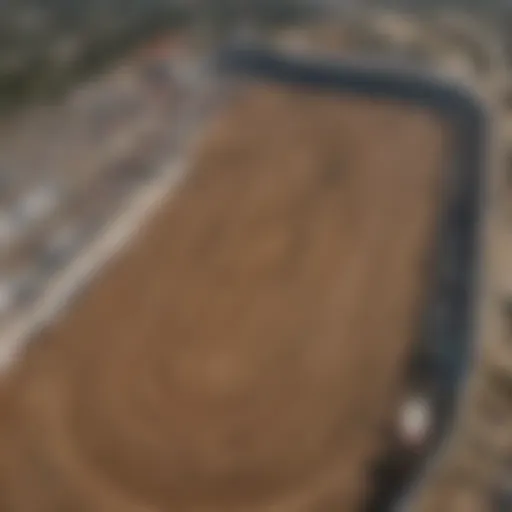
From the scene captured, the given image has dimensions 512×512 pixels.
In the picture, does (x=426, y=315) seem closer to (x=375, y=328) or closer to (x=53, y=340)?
(x=375, y=328)

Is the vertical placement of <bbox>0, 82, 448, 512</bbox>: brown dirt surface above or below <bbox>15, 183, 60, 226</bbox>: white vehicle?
below

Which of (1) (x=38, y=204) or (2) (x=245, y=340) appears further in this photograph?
(1) (x=38, y=204)

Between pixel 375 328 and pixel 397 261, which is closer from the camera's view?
pixel 375 328

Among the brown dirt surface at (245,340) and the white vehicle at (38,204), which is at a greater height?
the white vehicle at (38,204)

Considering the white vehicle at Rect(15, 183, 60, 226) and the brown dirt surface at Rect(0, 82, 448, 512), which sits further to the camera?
the white vehicle at Rect(15, 183, 60, 226)

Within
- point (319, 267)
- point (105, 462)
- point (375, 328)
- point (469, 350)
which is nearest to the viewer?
point (105, 462)

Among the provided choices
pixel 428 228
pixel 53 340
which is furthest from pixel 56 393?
pixel 428 228

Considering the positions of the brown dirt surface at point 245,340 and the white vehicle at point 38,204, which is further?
the white vehicle at point 38,204

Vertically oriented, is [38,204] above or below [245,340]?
above
